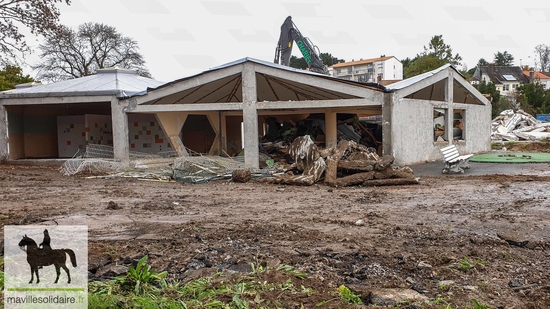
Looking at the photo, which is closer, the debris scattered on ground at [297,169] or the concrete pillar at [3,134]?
the debris scattered on ground at [297,169]

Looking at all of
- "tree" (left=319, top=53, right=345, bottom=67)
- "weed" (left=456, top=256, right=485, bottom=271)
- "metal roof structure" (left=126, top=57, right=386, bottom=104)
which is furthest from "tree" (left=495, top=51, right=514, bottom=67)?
"weed" (left=456, top=256, right=485, bottom=271)

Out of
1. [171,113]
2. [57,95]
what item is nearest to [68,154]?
[57,95]

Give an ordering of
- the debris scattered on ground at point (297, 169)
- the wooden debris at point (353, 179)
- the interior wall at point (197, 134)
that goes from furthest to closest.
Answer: the interior wall at point (197, 134), the debris scattered on ground at point (297, 169), the wooden debris at point (353, 179)

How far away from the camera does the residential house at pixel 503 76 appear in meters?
82.1

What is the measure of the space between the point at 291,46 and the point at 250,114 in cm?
1046

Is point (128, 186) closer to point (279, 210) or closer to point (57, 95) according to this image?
point (279, 210)

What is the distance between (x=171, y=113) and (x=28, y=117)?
853 cm

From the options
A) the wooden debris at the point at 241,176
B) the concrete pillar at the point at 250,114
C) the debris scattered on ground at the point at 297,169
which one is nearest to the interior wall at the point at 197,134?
the debris scattered on ground at the point at 297,169

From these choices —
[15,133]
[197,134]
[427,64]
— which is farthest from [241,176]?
[427,64]

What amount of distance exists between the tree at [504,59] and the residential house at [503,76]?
8.93 metres

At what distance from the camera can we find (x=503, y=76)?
84.2m

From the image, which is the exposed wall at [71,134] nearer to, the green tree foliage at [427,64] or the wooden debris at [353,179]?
the wooden debris at [353,179]

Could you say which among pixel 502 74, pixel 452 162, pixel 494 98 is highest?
pixel 502 74

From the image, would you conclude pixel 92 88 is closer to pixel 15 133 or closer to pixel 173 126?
pixel 173 126
